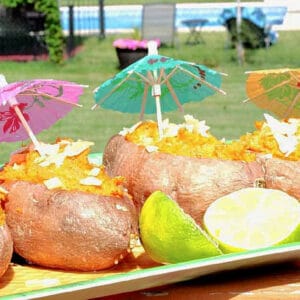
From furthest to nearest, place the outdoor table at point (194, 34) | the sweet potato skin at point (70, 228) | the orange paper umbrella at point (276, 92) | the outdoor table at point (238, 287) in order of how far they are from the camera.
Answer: the outdoor table at point (194, 34), the orange paper umbrella at point (276, 92), the sweet potato skin at point (70, 228), the outdoor table at point (238, 287)

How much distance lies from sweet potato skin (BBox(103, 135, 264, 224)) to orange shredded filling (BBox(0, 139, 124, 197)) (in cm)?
7

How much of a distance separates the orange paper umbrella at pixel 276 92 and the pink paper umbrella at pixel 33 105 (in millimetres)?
414

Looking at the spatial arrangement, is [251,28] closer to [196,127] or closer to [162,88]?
[162,88]

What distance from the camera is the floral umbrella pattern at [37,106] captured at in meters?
1.67

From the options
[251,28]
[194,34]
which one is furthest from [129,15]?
[251,28]

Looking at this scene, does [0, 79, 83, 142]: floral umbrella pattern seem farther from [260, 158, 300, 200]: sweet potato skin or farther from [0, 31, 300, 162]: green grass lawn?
[0, 31, 300, 162]: green grass lawn

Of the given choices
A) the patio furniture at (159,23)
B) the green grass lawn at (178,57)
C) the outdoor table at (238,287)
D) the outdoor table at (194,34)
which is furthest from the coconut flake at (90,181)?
the outdoor table at (194,34)

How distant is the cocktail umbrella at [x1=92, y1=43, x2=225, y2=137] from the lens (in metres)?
1.79

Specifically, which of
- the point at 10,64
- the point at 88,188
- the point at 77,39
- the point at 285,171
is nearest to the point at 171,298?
the point at 88,188

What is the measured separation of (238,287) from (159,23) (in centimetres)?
1200

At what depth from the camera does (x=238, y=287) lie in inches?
54.4

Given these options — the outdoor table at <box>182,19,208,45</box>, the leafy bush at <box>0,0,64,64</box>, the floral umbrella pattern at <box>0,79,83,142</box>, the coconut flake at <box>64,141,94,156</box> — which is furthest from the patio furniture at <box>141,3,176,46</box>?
the coconut flake at <box>64,141,94,156</box>

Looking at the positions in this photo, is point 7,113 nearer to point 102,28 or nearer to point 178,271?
point 178,271

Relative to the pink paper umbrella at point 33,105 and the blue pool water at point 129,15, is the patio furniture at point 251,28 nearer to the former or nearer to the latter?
the blue pool water at point 129,15
